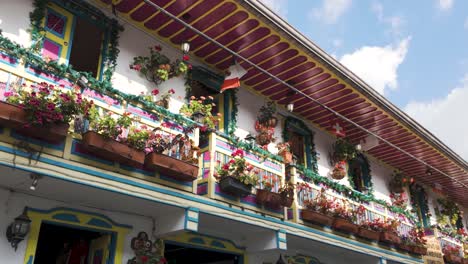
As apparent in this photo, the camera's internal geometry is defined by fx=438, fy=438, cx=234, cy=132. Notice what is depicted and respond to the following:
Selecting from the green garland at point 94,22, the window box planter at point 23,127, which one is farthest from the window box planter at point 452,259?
the window box planter at point 23,127

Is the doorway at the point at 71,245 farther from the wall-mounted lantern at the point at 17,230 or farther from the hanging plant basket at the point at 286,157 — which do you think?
the hanging plant basket at the point at 286,157

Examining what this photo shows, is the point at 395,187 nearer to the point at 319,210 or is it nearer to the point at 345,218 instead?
the point at 345,218

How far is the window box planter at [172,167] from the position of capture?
771 cm

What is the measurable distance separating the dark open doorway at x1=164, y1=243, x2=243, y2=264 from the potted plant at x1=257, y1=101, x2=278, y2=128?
370 cm

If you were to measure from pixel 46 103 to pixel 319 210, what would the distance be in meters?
7.30

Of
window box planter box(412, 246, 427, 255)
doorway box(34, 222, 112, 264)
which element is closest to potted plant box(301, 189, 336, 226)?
window box planter box(412, 246, 427, 255)

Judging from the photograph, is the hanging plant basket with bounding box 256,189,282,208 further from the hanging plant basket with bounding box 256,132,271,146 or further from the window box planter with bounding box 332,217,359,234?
the window box planter with bounding box 332,217,359,234

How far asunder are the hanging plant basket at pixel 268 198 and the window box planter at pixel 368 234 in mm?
3564

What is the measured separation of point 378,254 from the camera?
12758 millimetres

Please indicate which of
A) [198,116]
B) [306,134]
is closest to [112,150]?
[198,116]

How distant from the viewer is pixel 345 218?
11.8 m

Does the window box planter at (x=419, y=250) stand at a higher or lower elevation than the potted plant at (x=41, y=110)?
lower

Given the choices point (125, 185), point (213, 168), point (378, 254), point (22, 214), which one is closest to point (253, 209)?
point (213, 168)

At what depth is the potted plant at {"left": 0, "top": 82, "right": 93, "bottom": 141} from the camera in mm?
6168
